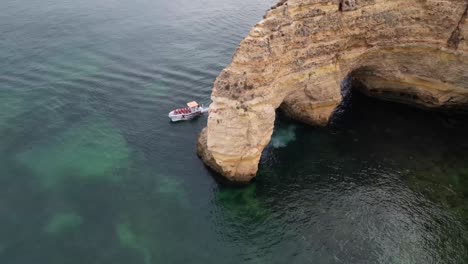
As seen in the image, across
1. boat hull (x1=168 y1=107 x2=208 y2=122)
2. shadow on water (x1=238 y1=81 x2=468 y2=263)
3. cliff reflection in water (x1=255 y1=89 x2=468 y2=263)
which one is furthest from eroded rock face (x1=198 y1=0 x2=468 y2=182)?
boat hull (x1=168 y1=107 x2=208 y2=122)

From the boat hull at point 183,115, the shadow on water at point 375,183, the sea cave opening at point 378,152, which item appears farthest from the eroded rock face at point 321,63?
the boat hull at point 183,115

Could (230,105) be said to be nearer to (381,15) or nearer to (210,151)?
(210,151)

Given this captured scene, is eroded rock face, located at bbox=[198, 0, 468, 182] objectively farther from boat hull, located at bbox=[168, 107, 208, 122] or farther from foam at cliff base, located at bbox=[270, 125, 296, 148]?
boat hull, located at bbox=[168, 107, 208, 122]

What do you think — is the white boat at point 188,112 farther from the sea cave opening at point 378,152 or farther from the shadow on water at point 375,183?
the shadow on water at point 375,183

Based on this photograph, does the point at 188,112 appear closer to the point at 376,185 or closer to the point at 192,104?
the point at 192,104

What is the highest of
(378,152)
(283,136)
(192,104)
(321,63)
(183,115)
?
(321,63)

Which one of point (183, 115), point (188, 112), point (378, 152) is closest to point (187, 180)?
point (183, 115)

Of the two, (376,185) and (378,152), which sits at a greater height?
(378,152)
